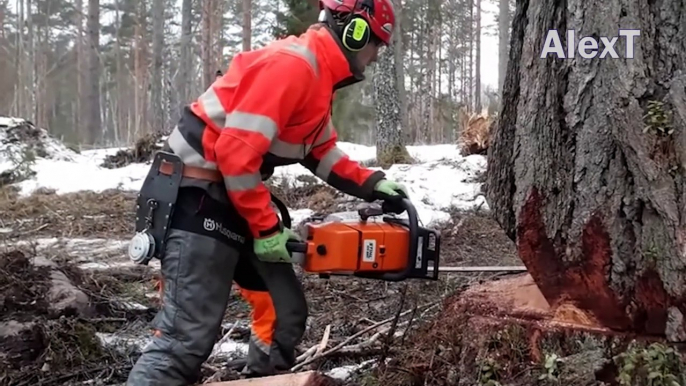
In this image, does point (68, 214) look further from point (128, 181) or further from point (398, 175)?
point (398, 175)

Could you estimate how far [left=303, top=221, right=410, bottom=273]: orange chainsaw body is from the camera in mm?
2922

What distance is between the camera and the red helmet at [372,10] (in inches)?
114

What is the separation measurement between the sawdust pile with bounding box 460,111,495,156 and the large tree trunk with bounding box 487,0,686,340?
289 inches

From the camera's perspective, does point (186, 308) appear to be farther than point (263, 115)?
Yes

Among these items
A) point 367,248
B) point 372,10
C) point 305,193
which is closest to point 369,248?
point 367,248

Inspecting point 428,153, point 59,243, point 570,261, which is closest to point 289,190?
point 59,243

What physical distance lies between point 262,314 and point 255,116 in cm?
113

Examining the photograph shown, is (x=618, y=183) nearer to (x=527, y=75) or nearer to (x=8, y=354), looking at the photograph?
(x=527, y=75)

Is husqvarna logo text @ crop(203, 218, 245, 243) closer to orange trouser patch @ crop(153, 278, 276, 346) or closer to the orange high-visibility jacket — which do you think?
the orange high-visibility jacket

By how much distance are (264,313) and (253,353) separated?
0.61ft

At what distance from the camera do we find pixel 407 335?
3.29 metres

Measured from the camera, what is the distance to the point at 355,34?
2859 mm

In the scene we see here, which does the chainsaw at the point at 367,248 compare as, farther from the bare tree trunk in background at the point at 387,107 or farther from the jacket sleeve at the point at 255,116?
the bare tree trunk in background at the point at 387,107

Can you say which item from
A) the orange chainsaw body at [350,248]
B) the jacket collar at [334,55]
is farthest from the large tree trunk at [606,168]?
the jacket collar at [334,55]
